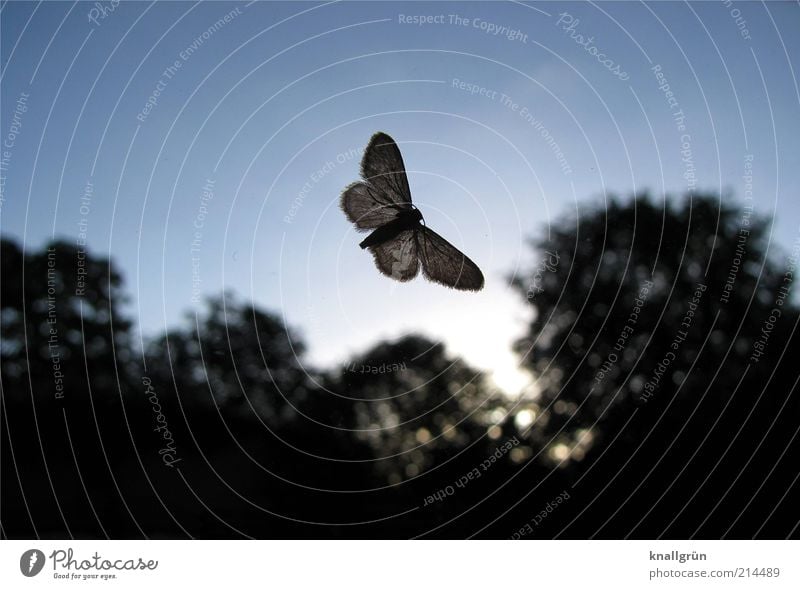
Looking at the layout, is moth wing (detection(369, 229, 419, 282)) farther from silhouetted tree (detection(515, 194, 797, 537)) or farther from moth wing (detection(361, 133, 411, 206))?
silhouetted tree (detection(515, 194, 797, 537))

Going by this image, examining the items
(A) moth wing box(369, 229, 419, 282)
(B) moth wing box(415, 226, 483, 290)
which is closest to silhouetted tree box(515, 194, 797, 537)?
(B) moth wing box(415, 226, 483, 290)

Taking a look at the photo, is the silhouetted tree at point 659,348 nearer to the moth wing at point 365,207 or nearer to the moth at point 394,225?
the moth at point 394,225

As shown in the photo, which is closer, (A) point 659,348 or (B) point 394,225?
(B) point 394,225

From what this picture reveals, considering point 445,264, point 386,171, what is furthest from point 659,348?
point 386,171

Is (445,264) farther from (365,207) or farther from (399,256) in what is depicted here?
(365,207)

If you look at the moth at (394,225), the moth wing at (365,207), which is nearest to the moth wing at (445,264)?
the moth at (394,225)
